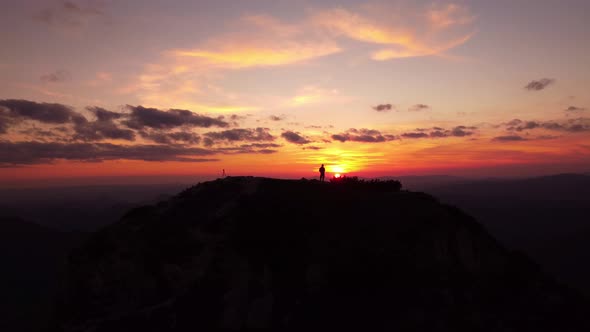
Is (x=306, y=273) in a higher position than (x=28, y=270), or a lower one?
higher

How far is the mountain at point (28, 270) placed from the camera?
75188 millimetres

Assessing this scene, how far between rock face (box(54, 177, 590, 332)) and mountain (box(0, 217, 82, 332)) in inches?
1209

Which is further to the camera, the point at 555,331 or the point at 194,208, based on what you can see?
the point at 194,208

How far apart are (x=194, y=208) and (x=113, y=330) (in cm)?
1436

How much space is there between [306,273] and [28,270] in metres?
108

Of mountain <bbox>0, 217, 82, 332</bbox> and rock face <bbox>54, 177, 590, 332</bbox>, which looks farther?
mountain <bbox>0, 217, 82, 332</bbox>

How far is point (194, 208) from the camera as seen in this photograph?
40031mm

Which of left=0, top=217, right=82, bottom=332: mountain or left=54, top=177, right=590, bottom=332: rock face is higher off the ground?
left=54, top=177, right=590, bottom=332: rock face

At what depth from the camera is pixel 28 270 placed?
10512cm

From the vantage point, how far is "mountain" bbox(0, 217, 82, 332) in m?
75.2

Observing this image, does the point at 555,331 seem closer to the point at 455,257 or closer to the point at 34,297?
the point at 455,257

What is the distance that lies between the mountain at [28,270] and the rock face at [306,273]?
101 feet

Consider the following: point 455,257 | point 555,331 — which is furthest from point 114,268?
point 555,331

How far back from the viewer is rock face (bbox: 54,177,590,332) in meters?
28.8
